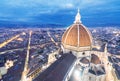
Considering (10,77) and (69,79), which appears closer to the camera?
(69,79)

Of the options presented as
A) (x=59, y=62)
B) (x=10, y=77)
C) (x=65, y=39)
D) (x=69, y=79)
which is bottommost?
(x=10, y=77)

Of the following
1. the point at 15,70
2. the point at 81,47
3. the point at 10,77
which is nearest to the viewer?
the point at 81,47

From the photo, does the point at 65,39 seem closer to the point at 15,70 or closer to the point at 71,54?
the point at 71,54

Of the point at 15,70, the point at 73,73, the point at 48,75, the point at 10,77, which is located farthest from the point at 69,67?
the point at 15,70

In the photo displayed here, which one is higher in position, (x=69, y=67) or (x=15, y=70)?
(x=69, y=67)

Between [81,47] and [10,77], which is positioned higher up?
[81,47]

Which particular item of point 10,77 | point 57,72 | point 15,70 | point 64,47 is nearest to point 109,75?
point 64,47

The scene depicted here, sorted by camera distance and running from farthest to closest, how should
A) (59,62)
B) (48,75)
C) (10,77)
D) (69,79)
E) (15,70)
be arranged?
(15,70) < (10,77) < (59,62) < (69,79) < (48,75)

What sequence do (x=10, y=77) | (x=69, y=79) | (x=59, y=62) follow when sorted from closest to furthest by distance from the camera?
(x=69, y=79) → (x=59, y=62) → (x=10, y=77)

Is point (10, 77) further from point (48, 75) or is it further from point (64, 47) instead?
point (48, 75)
